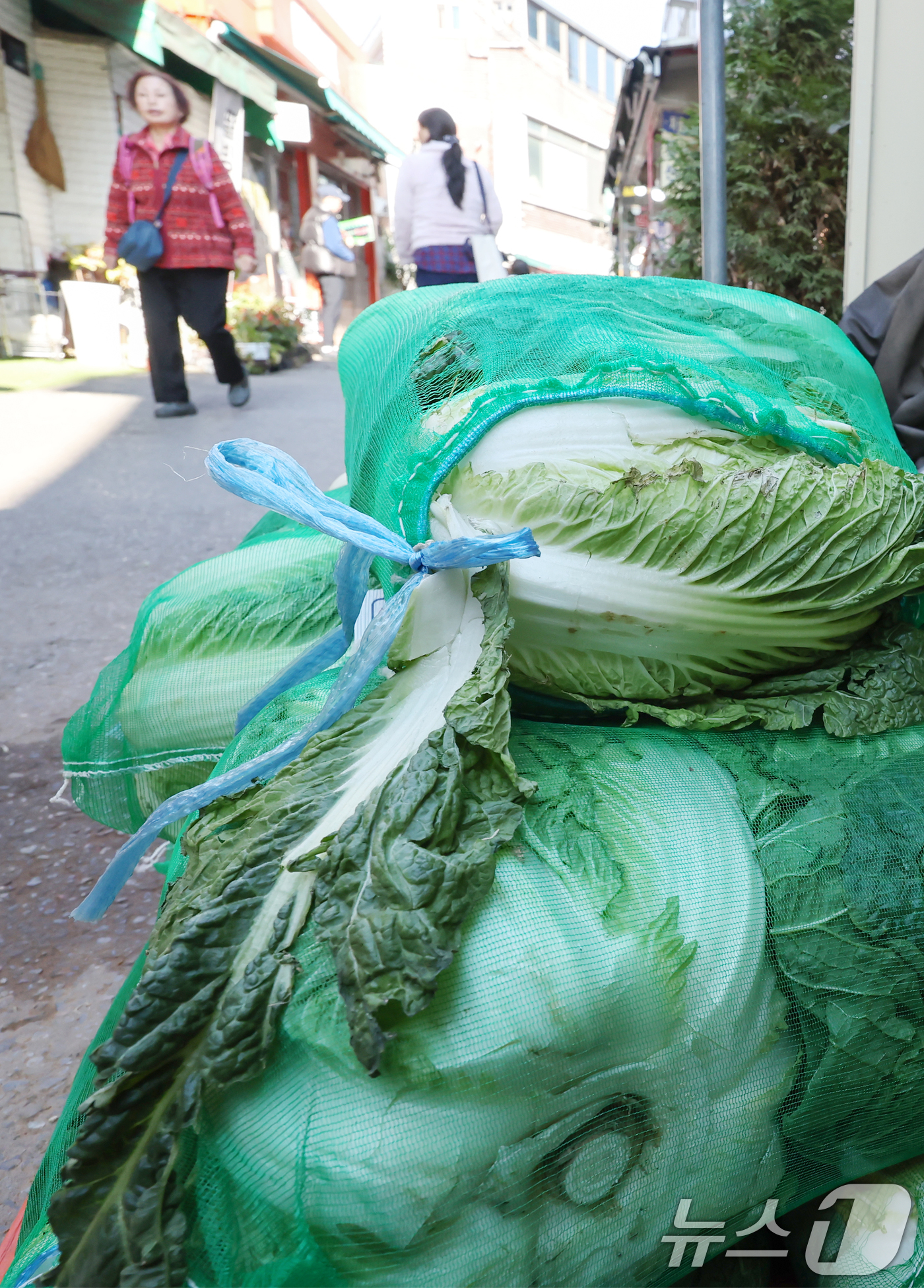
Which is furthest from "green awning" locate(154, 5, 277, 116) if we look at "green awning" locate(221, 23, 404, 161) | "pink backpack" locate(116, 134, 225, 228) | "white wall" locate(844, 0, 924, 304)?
"white wall" locate(844, 0, 924, 304)

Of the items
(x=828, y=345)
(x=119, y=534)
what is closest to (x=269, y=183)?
(x=119, y=534)

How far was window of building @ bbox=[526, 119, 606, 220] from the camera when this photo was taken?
37.0 meters

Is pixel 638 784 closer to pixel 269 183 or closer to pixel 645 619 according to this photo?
pixel 645 619

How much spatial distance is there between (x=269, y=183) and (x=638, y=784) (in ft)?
62.8

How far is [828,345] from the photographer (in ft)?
5.24

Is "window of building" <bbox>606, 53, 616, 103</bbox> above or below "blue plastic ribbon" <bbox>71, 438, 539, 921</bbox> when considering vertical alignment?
above

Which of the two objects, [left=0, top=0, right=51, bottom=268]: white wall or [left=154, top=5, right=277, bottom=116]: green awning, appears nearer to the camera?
[left=0, top=0, right=51, bottom=268]: white wall

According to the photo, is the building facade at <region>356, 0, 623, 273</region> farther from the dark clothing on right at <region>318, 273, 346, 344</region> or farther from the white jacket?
the white jacket

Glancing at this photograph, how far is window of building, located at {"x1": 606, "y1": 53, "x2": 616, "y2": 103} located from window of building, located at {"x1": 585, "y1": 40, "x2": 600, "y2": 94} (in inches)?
31.7

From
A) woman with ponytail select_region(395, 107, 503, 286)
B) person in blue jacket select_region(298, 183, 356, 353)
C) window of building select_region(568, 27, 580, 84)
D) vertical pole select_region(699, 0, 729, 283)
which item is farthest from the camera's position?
window of building select_region(568, 27, 580, 84)

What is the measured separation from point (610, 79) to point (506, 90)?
10447 mm

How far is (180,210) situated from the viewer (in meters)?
5.96
